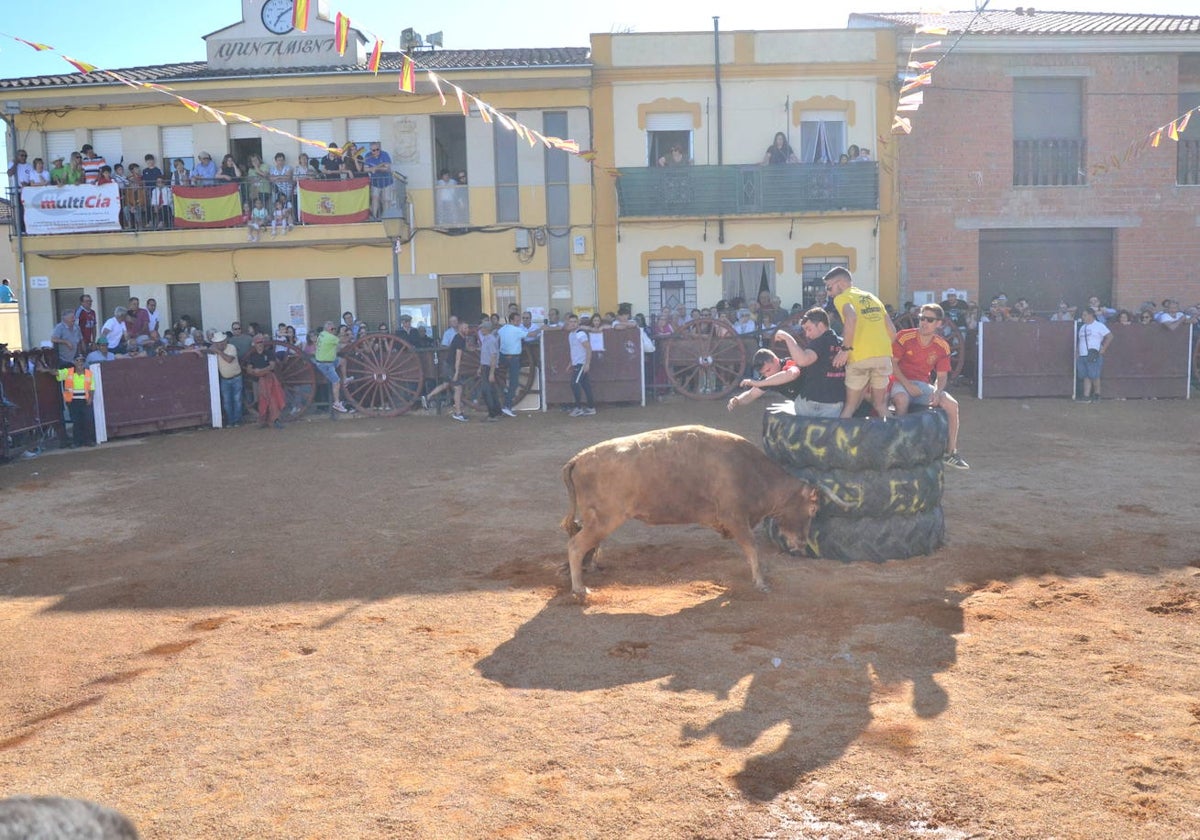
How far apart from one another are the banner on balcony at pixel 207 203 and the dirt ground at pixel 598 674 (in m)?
13.2

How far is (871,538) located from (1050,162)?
59.9 ft

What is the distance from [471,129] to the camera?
23422 millimetres

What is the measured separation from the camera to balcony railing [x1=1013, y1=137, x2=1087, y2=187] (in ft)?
75.9

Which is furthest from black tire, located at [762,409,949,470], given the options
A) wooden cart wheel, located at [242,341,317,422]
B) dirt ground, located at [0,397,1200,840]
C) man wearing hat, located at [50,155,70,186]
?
man wearing hat, located at [50,155,70,186]

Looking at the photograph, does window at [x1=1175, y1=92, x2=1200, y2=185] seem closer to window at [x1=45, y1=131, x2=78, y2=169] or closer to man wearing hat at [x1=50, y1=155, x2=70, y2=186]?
man wearing hat at [x1=50, y1=155, x2=70, y2=186]

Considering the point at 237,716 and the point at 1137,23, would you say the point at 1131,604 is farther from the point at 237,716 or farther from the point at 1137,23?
the point at 1137,23

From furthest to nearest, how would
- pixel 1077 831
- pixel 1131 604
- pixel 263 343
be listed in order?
pixel 263 343 < pixel 1131 604 < pixel 1077 831

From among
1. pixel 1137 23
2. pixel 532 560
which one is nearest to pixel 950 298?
pixel 1137 23

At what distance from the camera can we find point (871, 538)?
25.7 feet

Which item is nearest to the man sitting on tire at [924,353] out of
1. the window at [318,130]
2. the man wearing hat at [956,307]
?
the man wearing hat at [956,307]

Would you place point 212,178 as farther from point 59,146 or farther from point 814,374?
point 814,374

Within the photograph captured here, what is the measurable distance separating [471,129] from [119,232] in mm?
7643

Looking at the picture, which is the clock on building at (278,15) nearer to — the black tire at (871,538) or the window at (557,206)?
the window at (557,206)

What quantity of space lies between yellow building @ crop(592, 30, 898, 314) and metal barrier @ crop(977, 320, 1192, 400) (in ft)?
17.0
